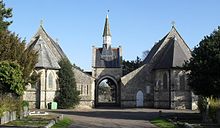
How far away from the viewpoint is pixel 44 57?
182ft

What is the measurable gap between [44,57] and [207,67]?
96.4 ft

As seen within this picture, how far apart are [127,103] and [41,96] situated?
48.4 ft

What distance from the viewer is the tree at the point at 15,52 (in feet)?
113

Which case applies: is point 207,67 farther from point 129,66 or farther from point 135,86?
point 129,66

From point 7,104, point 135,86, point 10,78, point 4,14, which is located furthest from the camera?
point 135,86

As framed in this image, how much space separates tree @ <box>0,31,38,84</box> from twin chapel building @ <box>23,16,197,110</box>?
14.8 meters

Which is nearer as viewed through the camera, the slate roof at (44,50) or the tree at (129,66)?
the slate roof at (44,50)

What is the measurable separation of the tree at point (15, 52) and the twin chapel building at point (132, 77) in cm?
1478

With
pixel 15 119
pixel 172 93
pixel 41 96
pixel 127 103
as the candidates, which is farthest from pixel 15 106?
pixel 127 103

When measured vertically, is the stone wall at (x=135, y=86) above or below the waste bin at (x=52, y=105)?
above

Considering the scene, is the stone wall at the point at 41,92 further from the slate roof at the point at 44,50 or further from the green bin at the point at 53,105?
the slate roof at the point at 44,50

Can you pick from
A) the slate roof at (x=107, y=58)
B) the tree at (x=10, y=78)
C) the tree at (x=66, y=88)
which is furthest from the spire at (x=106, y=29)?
the tree at (x=10, y=78)

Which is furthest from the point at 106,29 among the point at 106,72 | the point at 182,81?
the point at 182,81

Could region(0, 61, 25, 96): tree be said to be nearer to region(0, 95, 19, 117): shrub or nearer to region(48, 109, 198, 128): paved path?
region(0, 95, 19, 117): shrub
